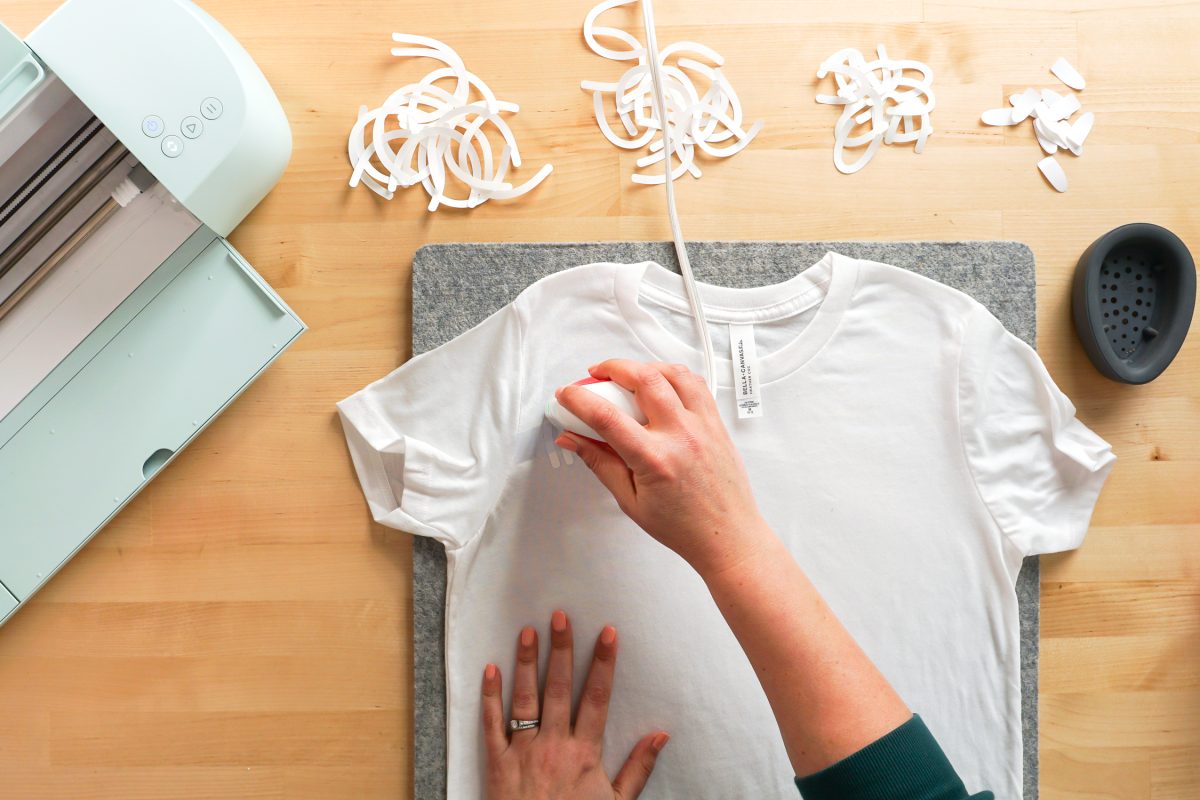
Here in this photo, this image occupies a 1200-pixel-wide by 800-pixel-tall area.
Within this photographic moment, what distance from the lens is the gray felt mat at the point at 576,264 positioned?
694 millimetres

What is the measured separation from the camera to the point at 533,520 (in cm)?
67

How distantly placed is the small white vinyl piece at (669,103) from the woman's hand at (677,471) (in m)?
0.25

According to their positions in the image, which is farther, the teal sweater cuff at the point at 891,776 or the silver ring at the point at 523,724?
the silver ring at the point at 523,724

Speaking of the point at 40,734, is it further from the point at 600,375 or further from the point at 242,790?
the point at 600,375

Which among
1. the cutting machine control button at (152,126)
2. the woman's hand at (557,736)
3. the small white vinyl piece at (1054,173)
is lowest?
the woman's hand at (557,736)

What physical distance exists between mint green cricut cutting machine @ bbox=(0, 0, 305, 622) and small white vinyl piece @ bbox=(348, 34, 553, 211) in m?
0.08

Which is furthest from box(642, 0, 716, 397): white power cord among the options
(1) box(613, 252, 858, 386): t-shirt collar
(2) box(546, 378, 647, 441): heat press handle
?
(2) box(546, 378, 647, 441): heat press handle

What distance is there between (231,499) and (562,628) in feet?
1.06

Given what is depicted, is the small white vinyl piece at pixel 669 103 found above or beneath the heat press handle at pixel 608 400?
above

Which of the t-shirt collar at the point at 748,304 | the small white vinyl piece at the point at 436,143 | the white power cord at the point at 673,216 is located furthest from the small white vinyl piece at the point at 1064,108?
the small white vinyl piece at the point at 436,143

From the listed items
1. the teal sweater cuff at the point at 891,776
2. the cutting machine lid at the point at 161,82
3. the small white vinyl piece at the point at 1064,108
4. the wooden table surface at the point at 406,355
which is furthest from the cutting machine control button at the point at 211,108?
the small white vinyl piece at the point at 1064,108

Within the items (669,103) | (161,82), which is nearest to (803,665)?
(669,103)

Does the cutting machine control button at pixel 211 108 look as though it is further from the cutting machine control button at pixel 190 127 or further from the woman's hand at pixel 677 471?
the woman's hand at pixel 677 471

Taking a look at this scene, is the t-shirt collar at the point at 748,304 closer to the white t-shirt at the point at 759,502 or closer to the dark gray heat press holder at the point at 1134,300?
the white t-shirt at the point at 759,502
